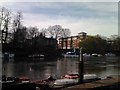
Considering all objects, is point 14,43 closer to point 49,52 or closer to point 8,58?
point 8,58

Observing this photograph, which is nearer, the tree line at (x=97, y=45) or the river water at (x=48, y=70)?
the river water at (x=48, y=70)

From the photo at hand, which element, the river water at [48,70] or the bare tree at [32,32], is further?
the bare tree at [32,32]

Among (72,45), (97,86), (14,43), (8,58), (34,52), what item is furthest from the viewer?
(72,45)

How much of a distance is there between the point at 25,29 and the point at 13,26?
100 inches

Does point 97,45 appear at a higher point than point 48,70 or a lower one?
higher

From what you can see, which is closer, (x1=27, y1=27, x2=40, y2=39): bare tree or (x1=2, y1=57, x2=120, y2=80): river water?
(x1=2, y1=57, x2=120, y2=80): river water

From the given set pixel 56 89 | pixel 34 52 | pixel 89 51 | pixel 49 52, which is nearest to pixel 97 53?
pixel 89 51

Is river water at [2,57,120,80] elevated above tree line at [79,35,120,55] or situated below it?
below

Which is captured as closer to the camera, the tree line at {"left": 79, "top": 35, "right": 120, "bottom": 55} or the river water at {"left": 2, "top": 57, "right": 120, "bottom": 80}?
the river water at {"left": 2, "top": 57, "right": 120, "bottom": 80}

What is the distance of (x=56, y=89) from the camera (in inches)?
314

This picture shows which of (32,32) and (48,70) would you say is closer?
(48,70)

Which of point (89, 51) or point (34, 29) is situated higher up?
point (34, 29)

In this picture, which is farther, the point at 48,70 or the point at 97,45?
the point at 97,45

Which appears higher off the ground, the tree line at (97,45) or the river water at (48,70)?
the tree line at (97,45)
